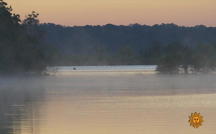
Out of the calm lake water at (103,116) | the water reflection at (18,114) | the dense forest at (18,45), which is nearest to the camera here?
the calm lake water at (103,116)

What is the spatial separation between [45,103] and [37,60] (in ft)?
153

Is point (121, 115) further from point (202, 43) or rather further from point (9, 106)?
point (202, 43)

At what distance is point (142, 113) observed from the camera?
34812mm

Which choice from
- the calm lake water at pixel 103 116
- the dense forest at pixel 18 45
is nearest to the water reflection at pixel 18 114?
the calm lake water at pixel 103 116

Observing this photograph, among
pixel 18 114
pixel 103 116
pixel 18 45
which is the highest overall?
pixel 18 45

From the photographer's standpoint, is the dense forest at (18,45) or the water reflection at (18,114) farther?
the dense forest at (18,45)

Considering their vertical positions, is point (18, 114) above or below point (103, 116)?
above

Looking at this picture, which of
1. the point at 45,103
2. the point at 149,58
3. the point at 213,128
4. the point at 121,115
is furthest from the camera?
the point at 149,58

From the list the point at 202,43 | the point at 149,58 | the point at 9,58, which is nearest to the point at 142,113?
the point at 9,58

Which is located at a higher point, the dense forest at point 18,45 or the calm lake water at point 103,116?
the dense forest at point 18,45

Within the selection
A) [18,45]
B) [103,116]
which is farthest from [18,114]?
[18,45]

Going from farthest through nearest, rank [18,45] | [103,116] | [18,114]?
[18,45]
[18,114]
[103,116]

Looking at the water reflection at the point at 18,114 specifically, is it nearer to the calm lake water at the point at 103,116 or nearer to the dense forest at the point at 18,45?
the calm lake water at the point at 103,116

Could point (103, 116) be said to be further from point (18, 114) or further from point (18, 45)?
point (18, 45)
